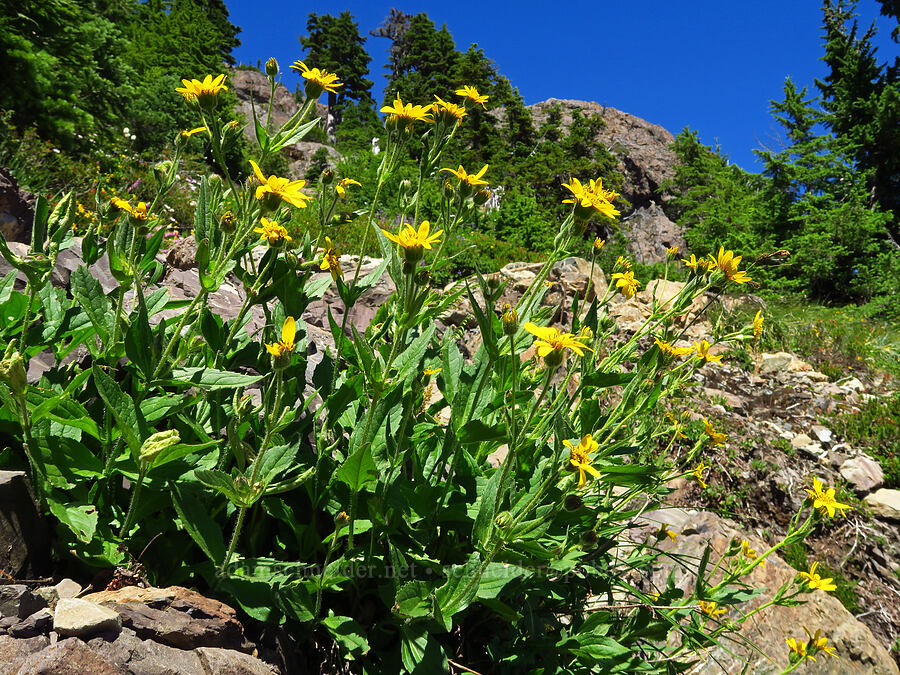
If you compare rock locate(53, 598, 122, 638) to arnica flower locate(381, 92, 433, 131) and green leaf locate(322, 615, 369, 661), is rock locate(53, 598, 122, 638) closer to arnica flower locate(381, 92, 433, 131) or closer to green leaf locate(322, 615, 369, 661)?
green leaf locate(322, 615, 369, 661)

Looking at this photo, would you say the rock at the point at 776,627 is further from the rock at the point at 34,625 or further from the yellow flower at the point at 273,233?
the rock at the point at 34,625

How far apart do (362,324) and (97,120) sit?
9983 mm

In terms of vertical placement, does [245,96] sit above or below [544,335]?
above

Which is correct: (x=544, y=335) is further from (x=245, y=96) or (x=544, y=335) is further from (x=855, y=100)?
(x=245, y=96)

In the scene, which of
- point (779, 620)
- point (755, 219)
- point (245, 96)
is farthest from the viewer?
point (245, 96)

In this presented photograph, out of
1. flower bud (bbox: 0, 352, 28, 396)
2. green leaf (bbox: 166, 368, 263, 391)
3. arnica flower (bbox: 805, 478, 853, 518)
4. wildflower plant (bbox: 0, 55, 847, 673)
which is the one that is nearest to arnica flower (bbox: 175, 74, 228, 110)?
wildflower plant (bbox: 0, 55, 847, 673)

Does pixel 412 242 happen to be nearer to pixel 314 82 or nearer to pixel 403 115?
pixel 403 115

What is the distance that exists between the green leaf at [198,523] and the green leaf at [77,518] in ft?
0.59

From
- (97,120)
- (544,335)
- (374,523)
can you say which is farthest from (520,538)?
(97,120)

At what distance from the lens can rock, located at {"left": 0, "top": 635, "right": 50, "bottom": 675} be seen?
97 cm

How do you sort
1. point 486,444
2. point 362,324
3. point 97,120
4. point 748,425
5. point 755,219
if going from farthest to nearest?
1. point 755,219
2. point 97,120
3. point 748,425
4. point 362,324
5. point 486,444

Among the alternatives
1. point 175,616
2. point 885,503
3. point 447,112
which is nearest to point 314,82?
point 447,112

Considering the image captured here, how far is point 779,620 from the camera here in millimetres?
2898

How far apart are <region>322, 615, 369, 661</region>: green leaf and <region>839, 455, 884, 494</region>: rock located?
14.8ft
